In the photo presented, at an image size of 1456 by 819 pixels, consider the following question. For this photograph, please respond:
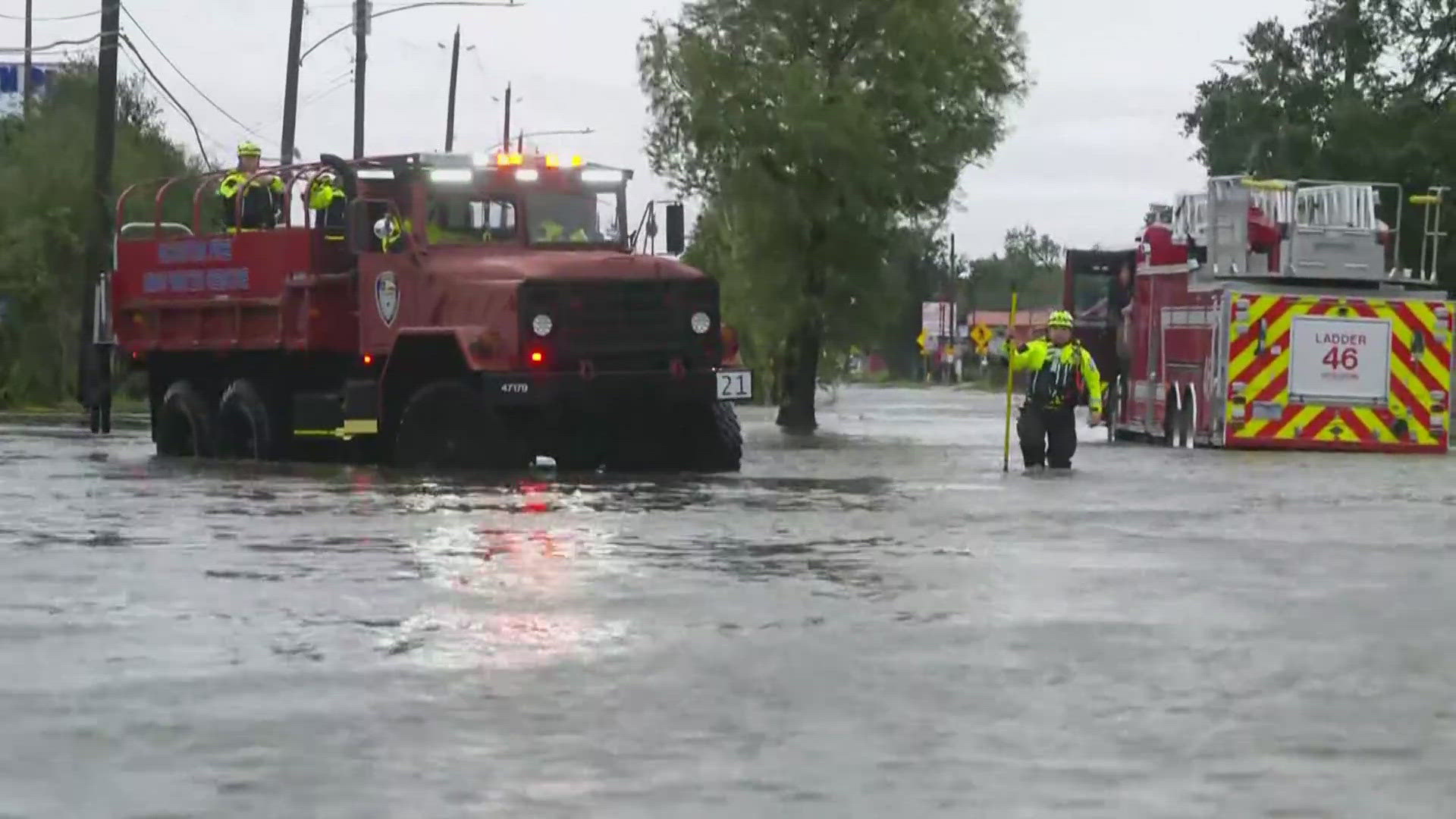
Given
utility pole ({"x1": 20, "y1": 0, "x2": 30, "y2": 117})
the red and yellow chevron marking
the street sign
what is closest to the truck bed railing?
the red and yellow chevron marking

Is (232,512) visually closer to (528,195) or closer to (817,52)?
(528,195)

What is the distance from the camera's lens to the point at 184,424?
29.0m

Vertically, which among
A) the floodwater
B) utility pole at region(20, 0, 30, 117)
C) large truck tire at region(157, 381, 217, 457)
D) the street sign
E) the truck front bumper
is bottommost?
the floodwater

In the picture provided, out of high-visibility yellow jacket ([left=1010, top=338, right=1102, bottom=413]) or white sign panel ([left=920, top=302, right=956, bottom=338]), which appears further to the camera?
white sign panel ([left=920, top=302, right=956, bottom=338])

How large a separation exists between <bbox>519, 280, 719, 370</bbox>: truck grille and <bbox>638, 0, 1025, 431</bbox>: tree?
22.3 m

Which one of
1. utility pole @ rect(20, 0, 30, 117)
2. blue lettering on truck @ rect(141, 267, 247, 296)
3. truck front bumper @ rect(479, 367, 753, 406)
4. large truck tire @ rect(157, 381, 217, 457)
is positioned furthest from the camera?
utility pole @ rect(20, 0, 30, 117)

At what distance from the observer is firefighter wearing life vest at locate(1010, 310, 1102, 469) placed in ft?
88.7

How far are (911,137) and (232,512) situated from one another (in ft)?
102

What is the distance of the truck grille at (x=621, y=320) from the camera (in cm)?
2466

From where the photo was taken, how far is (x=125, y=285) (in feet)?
95.2

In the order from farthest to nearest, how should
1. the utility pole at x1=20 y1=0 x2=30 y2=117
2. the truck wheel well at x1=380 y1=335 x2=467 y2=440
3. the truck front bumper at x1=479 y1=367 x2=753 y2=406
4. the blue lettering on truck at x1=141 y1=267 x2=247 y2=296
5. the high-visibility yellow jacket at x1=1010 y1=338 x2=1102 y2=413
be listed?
the utility pole at x1=20 y1=0 x2=30 y2=117
the blue lettering on truck at x1=141 y1=267 x2=247 y2=296
the high-visibility yellow jacket at x1=1010 y1=338 x2=1102 y2=413
the truck wheel well at x1=380 y1=335 x2=467 y2=440
the truck front bumper at x1=479 y1=367 x2=753 y2=406

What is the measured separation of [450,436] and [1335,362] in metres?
13.3

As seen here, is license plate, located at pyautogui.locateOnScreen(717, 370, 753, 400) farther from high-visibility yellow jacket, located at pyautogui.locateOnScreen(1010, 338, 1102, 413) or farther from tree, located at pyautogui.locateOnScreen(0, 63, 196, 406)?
tree, located at pyautogui.locateOnScreen(0, 63, 196, 406)

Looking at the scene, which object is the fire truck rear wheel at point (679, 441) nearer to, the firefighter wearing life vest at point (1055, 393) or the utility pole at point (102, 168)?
the firefighter wearing life vest at point (1055, 393)
